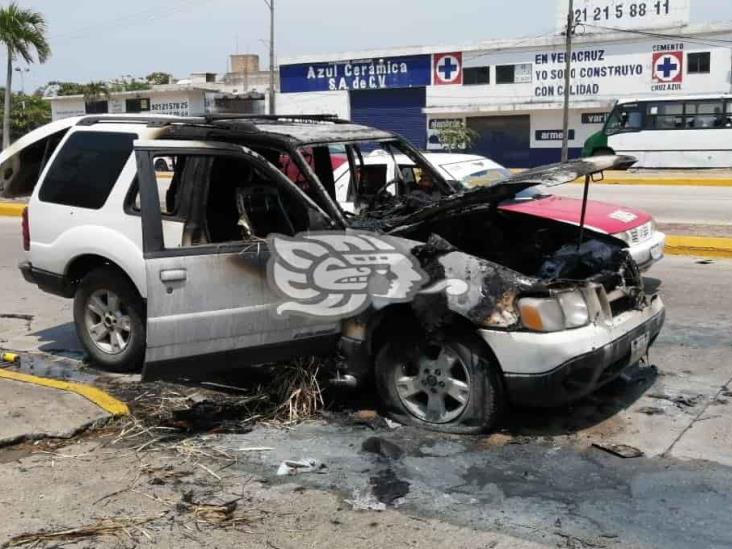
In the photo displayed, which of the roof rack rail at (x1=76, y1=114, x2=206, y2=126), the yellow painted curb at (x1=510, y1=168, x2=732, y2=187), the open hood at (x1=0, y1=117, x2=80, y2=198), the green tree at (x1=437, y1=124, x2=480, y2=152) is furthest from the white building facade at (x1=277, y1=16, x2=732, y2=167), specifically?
the open hood at (x1=0, y1=117, x2=80, y2=198)

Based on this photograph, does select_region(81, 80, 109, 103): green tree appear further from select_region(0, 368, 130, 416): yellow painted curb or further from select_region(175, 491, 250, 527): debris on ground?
select_region(175, 491, 250, 527): debris on ground

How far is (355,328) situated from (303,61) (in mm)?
46998

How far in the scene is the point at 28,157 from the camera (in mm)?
6840

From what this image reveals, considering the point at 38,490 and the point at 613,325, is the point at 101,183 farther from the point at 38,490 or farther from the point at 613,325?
the point at 613,325

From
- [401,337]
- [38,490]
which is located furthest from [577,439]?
[38,490]

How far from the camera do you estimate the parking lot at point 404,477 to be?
3.75m

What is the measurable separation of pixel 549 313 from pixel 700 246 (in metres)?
7.08

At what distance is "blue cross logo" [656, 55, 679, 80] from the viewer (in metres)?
38.3

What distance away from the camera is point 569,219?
24.9 ft

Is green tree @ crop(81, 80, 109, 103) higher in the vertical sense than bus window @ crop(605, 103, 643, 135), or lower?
higher

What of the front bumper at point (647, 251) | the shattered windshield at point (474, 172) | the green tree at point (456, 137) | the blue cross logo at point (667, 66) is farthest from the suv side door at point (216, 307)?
the green tree at point (456, 137)

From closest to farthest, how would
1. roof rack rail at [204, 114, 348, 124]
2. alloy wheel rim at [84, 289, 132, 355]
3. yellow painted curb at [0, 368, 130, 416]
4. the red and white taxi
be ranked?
1. yellow painted curb at [0, 368, 130, 416]
2. roof rack rail at [204, 114, 348, 124]
3. alloy wheel rim at [84, 289, 132, 355]
4. the red and white taxi

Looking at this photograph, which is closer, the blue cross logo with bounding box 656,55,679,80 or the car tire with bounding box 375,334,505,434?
the car tire with bounding box 375,334,505,434

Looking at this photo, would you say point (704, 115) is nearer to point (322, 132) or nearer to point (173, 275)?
point (322, 132)
